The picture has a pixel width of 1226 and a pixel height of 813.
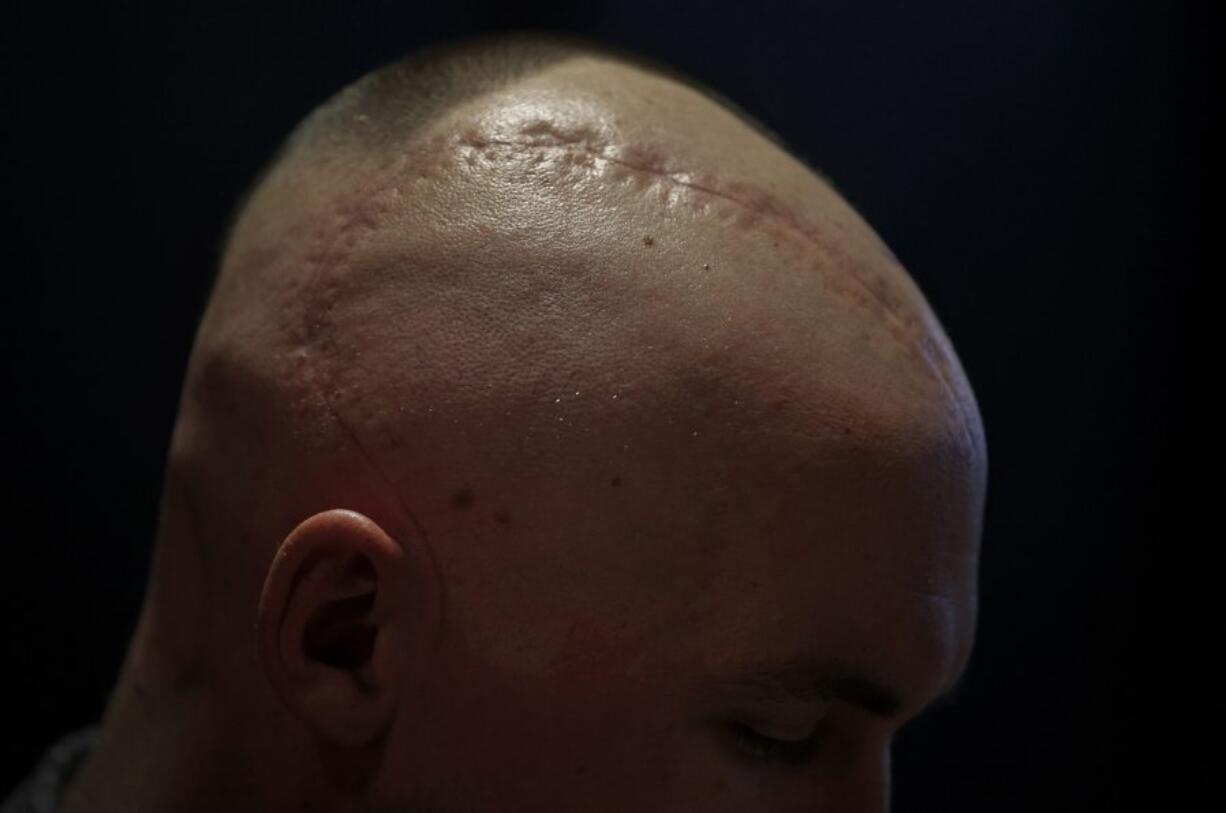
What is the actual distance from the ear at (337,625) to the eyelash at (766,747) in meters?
0.26

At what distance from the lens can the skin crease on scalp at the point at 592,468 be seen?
0.95 metres

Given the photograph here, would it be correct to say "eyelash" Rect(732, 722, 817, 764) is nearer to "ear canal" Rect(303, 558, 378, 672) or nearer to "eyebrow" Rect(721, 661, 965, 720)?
"eyebrow" Rect(721, 661, 965, 720)

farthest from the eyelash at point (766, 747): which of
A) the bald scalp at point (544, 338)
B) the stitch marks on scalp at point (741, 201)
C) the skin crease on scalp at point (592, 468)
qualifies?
the stitch marks on scalp at point (741, 201)

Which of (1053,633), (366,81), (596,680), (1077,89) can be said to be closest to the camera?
(596,680)

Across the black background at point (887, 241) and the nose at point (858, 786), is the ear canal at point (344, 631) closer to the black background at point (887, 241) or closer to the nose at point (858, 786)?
the nose at point (858, 786)

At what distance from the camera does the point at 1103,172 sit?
1769 mm

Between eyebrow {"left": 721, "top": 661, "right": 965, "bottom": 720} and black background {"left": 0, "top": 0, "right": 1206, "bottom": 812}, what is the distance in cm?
89

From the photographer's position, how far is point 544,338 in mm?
966

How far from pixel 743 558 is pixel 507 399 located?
21 cm

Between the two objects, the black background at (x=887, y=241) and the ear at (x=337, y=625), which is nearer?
the ear at (x=337, y=625)

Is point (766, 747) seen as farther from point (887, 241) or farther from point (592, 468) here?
point (887, 241)

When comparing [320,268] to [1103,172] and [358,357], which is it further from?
[1103,172]

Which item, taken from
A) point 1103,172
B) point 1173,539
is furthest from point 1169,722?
point 1103,172

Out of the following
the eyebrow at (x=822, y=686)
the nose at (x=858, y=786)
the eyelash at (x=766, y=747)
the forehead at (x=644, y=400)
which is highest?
the forehead at (x=644, y=400)
